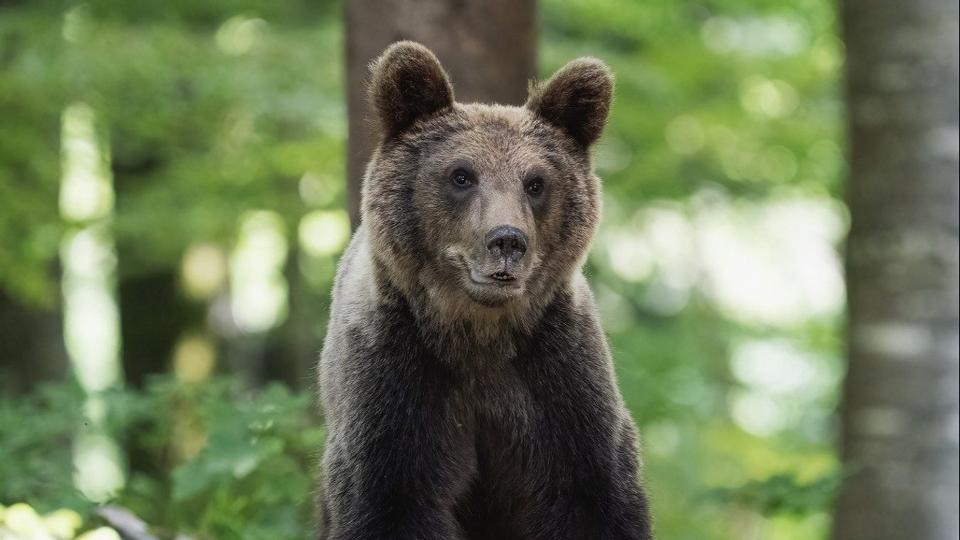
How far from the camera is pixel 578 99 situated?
400 cm

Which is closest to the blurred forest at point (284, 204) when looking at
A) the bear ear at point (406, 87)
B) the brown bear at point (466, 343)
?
the brown bear at point (466, 343)

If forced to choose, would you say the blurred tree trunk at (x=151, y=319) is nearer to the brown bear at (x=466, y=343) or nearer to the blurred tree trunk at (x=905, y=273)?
the blurred tree trunk at (x=905, y=273)

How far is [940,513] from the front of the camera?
6.33m

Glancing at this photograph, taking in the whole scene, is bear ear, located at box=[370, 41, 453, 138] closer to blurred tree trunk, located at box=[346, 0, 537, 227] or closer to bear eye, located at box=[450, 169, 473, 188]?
bear eye, located at box=[450, 169, 473, 188]

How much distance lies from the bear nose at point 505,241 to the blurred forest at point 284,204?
1856 mm

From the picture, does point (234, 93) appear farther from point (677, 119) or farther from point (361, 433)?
point (361, 433)

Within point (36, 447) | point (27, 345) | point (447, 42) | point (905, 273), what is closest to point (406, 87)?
point (447, 42)

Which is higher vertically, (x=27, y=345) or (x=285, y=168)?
(x=285, y=168)

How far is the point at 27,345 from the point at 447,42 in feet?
26.1

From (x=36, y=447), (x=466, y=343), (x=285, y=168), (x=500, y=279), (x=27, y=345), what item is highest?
(x=285, y=168)

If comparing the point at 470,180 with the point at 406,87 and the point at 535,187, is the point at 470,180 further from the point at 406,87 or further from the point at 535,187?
the point at 406,87

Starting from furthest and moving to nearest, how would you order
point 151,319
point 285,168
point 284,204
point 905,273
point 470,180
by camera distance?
point 151,319, point 284,204, point 285,168, point 905,273, point 470,180

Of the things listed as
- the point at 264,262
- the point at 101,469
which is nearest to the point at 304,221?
the point at 264,262

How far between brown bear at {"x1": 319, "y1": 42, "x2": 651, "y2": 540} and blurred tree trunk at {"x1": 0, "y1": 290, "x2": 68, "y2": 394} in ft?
28.9
